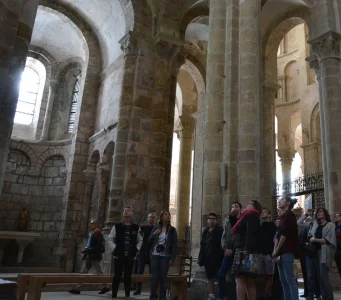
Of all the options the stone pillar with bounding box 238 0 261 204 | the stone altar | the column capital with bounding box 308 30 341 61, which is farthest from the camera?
the stone altar

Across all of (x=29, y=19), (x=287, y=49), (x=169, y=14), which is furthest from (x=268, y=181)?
(x=287, y=49)

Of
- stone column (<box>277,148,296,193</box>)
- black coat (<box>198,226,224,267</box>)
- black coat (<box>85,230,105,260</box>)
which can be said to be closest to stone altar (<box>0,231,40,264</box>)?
black coat (<box>85,230,105,260</box>)

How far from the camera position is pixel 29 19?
7.19 meters

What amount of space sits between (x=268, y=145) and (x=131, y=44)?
704 centimetres

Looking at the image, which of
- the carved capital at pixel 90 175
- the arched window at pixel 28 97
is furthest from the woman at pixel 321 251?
the arched window at pixel 28 97

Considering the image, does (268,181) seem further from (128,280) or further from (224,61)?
(128,280)

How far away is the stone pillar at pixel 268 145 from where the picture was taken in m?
14.8

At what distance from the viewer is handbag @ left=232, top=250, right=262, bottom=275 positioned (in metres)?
4.85

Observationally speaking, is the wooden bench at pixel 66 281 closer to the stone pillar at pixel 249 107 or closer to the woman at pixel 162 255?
the woman at pixel 162 255

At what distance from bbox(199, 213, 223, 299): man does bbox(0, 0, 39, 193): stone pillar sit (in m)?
3.67

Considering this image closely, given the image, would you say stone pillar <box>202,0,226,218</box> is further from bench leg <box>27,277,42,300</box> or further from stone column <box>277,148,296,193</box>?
stone column <box>277,148,296,193</box>

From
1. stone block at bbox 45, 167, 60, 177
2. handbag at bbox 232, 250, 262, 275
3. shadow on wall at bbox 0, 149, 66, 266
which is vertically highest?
stone block at bbox 45, 167, 60, 177

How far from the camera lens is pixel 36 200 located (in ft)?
54.3

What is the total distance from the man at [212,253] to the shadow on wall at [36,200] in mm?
10510
